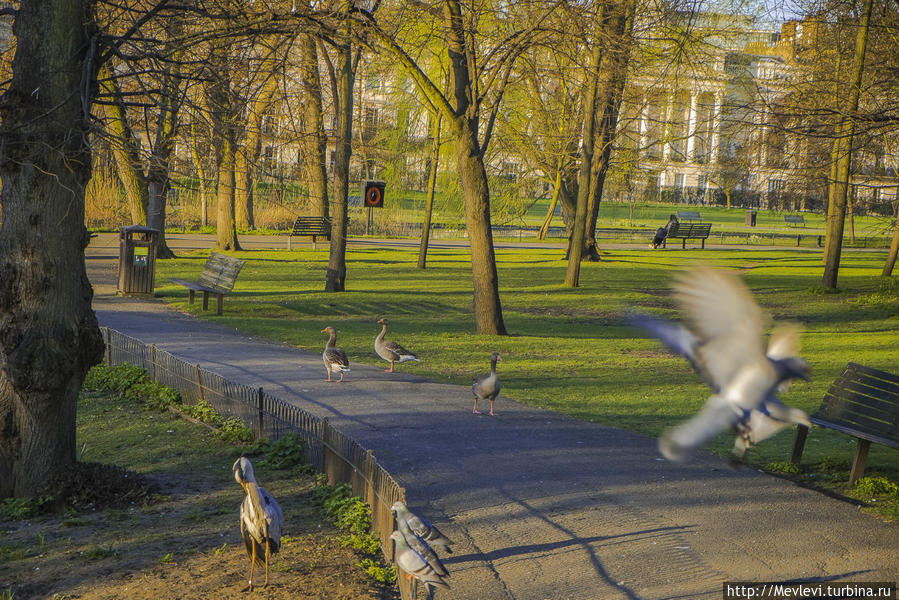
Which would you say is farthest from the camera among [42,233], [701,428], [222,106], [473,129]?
[473,129]

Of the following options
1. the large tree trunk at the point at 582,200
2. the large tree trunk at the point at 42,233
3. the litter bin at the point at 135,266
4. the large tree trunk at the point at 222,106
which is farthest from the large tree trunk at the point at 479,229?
the large tree trunk at the point at 42,233

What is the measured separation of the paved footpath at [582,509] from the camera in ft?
22.0

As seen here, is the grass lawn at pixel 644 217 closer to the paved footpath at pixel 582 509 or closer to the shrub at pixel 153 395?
the shrub at pixel 153 395

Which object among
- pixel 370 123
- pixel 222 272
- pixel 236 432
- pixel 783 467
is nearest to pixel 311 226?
pixel 370 123

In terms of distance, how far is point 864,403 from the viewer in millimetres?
9195

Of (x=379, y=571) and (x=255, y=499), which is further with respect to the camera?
(x=379, y=571)

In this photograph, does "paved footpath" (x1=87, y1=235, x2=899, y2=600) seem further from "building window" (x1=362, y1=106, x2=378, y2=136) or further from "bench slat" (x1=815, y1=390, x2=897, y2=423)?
"building window" (x1=362, y1=106, x2=378, y2=136)

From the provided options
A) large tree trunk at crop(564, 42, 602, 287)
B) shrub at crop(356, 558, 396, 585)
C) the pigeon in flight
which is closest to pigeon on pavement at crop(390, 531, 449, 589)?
shrub at crop(356, 558, 396, 585)

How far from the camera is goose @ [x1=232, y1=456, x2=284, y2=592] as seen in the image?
20.6ft

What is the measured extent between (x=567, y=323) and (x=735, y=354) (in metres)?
16.0

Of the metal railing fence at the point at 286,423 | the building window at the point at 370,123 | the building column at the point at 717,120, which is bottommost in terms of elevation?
the metal railing fence at the point at 286,423

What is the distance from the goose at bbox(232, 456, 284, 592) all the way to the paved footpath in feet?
4.24

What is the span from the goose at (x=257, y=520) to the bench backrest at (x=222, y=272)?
47.4ft

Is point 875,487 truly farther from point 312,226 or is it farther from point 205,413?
point 312,226
